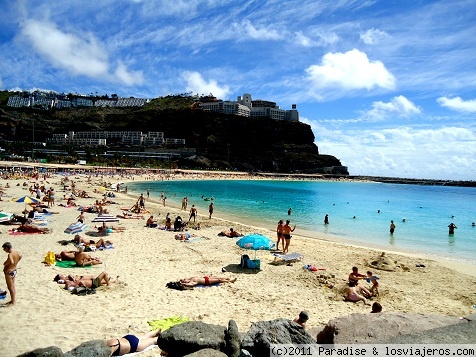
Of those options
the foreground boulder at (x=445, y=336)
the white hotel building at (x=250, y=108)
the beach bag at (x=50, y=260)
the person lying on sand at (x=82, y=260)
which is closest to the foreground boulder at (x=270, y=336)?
the foreground boulder at (x=445, y=336)

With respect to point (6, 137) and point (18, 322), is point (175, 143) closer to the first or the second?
point (6, 137)

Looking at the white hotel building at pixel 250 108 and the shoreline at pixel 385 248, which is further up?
the white hotel building at pixel 250 108

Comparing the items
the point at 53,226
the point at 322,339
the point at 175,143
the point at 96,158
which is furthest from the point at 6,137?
the point at 322,339

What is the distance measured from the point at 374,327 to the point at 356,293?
13.8 ft

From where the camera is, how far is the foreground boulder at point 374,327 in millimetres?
4605

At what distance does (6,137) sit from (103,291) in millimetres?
Result: 141074

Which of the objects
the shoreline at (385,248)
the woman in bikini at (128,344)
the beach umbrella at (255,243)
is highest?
the beach umbrella at (255,243)

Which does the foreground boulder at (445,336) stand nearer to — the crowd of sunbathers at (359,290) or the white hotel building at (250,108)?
the crowd of sunbathers at (359,290)

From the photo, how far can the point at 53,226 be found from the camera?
1609cm

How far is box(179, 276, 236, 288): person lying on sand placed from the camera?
8805 millimetres

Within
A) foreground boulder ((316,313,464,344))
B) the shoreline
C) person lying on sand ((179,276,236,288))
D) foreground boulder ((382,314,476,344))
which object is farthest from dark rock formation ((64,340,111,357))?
the shoreline

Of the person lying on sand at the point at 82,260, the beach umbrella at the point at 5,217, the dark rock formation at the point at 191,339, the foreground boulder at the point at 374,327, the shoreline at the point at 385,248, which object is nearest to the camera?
the dark rock formation at the point at 191,339

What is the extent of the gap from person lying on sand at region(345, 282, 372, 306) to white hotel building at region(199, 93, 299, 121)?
147 metres

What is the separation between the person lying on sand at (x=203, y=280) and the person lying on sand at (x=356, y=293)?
324cm
